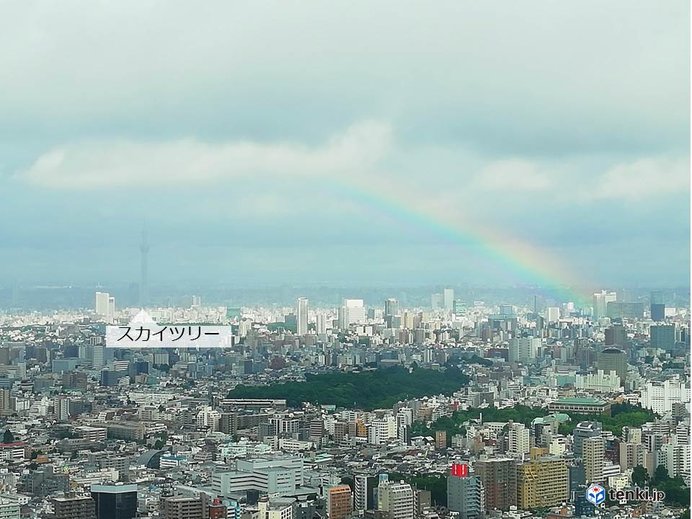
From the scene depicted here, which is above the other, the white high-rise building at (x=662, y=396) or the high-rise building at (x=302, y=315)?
the high-rise building at (x=302, y=315)

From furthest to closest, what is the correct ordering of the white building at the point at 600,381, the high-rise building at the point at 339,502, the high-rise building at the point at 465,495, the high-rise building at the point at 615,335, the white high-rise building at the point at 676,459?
the high-rise building at the point at 615,335 < the white building at the point at 600,381 < the white high-rise building at the point at 676,459 < the high-rise building at the point at 465,495 < the high-rise building at the point at 339,502

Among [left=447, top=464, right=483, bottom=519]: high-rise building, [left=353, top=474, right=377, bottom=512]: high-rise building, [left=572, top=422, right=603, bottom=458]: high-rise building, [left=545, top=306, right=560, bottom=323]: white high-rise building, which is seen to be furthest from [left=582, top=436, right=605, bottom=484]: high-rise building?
[left=545, top=306, right=560, bottom=323]: white high-rise building

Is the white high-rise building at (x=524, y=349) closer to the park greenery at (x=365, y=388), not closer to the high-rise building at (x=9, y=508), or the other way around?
the park greenery at (x=365, y=388)

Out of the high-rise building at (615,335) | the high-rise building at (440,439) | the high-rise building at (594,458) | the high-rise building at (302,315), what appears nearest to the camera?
the high-rise building at (594,458)

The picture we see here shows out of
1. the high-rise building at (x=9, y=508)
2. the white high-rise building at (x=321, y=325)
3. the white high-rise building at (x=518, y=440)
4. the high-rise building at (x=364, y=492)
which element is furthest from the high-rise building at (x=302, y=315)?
the high-rise building at (x=9, y=508)

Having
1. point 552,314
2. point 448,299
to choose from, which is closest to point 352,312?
point 448,299

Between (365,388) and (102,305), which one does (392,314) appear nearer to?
(365,388)

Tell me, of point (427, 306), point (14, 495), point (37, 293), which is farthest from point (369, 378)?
point (14, 495)
